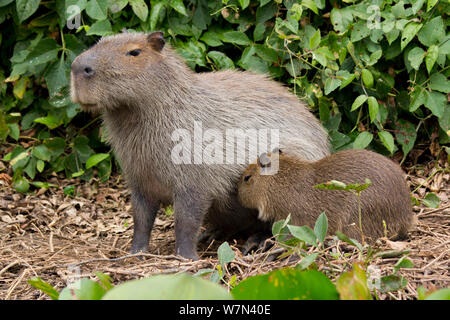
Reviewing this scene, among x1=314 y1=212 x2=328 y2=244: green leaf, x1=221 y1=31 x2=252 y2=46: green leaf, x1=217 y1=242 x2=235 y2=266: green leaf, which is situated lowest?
x1=217 y1=242 x2=235 y2=266: green leaf

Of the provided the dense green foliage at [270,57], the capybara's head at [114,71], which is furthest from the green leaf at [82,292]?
the dense green foliage at [270,57]

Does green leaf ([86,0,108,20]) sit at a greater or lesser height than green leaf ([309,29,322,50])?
greater

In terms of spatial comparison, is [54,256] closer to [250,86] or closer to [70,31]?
[250,86]

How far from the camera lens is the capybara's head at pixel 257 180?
160 inches

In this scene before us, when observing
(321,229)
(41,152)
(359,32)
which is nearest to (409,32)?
(359,32)

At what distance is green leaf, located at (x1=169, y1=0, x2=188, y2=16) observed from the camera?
5.00 metres

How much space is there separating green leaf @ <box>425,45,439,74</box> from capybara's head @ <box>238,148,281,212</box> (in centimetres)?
140

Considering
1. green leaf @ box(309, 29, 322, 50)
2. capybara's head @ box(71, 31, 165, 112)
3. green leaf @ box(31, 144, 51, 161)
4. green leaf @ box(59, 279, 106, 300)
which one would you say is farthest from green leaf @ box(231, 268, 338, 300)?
green leaf @ box(31, 144, 51, 161)

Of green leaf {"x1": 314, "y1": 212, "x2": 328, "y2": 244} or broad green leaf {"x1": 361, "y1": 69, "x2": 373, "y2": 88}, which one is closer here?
green leaf {"x1": 314, "y1": 212, "x2": 328, "y2": 244}

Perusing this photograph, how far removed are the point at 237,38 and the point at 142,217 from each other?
1723 mm

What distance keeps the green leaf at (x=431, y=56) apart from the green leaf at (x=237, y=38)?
140 cm

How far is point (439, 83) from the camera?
16.0 ft

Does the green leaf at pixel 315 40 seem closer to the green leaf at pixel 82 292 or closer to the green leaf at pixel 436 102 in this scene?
A: the green leaf at pixel 436 102

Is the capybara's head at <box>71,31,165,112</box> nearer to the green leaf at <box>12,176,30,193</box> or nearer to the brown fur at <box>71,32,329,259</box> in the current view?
the brown fur at <box>71,32,329,259</box>
